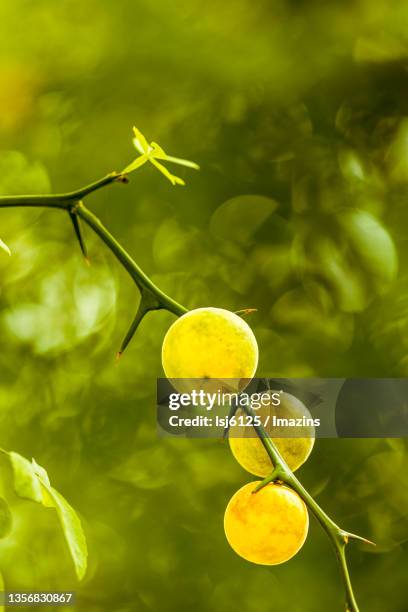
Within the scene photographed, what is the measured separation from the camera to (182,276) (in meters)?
2.02

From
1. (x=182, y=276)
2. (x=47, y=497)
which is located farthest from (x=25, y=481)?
(x=182, y=276)

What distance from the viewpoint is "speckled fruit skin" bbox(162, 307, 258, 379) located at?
2.37 ft

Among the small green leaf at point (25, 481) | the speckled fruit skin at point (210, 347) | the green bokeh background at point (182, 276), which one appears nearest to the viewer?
the small green leaf at point (25, 481)

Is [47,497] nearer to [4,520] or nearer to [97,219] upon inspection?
[4,520]

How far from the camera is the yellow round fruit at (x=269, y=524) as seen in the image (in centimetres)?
75

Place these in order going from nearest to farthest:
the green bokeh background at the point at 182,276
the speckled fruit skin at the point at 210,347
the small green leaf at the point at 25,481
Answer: the small green leaf at the point at 25,481 < the speckled fruit skin at the point at 210,347 < the green bokeh background at the point at 182,276

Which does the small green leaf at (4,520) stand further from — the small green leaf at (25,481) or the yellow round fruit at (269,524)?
the yellow round fruit at (269,524)

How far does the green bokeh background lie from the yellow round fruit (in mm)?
1197

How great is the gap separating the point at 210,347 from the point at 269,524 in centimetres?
20

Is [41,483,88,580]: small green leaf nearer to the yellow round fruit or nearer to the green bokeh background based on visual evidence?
the yellow round fruit

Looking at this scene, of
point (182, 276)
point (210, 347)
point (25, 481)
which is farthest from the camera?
point (182, 276)

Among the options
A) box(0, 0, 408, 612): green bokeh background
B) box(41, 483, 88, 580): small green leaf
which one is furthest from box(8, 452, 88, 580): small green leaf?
box(0, 0, 408, 612): green bokeh background

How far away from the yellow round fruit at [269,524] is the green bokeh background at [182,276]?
120 centimetres

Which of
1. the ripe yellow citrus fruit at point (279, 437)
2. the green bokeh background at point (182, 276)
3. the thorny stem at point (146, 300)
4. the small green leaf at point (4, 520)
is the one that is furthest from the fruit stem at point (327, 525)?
the green bokeh background at point (182, 276)
